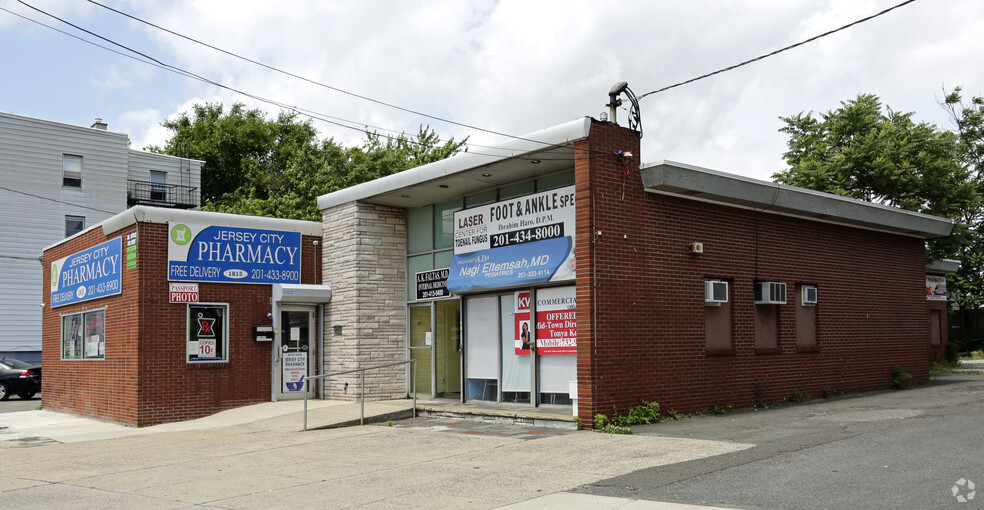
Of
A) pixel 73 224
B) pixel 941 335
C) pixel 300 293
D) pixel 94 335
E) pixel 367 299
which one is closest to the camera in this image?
pixel 367 299

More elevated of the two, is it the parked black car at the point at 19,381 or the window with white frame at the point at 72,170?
the window with white frame at the point at 72,170

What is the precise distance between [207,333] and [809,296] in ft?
40.8

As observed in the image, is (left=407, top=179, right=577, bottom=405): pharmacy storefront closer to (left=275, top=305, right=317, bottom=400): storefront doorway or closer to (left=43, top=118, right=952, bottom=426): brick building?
(left=43, top=118, right=952, bottom=426): brick building

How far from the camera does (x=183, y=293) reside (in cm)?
1706

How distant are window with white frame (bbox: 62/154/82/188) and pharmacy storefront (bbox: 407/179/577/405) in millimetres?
25315

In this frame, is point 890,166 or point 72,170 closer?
point 890,166

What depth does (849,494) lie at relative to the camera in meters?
7.54

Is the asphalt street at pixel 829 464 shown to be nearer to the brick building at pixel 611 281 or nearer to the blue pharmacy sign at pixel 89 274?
the brick building at pixel 611 281

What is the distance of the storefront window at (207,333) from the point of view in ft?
56.3

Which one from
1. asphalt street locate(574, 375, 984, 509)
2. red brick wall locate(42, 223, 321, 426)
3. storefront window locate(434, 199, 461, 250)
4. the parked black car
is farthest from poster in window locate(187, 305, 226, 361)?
the parked black car

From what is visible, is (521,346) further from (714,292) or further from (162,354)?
(162,354)

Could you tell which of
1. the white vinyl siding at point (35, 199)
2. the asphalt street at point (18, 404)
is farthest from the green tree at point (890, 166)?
the white vinyl siding at point (35, 199)

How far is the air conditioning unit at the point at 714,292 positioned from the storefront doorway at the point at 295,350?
898 centimetres

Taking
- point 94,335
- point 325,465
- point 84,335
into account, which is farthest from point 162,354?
point 325,465
